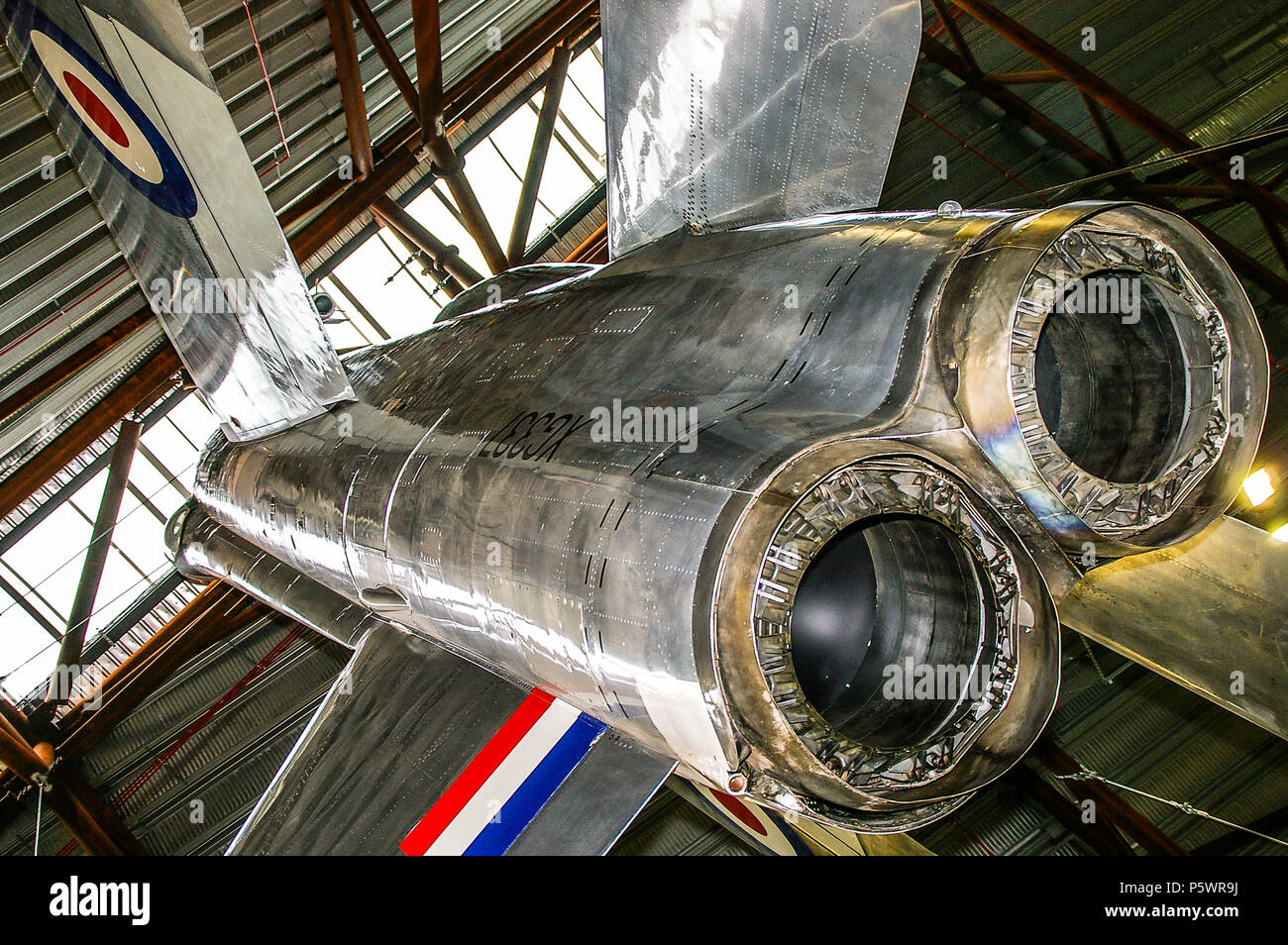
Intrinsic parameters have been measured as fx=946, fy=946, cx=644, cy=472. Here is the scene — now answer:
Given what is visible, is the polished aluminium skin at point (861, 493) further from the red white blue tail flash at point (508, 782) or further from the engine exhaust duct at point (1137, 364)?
the red white blue tail flash at point (508, 782)

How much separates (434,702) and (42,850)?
1403 centimetres

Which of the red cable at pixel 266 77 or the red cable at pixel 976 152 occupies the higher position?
the red cable at pixel 266 77

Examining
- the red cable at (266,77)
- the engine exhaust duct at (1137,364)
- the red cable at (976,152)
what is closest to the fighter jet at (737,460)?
the engine exhaust duct at (1137,364)

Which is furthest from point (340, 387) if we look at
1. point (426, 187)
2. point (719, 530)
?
point (426, 187)

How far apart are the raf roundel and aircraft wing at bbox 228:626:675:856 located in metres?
2.80

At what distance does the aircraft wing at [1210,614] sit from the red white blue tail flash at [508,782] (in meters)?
2.15

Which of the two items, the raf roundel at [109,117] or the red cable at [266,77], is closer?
the raf roundel at [109,117]

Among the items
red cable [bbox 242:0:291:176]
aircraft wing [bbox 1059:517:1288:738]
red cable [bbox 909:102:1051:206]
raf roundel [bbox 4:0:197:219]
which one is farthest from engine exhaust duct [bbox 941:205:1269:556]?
red cable [bbox 909:102:1051:206]

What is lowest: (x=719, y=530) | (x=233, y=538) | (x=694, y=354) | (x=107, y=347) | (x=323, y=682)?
(x=323, y=682)

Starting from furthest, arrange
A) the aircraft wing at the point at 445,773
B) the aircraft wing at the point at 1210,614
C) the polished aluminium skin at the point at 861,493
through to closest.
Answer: the aircraft wing at the point at 445,773, the aircraft wing at the point at 1210,614, the polished aluminium skin at the point at 861,493

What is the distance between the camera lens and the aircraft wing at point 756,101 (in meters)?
4.43

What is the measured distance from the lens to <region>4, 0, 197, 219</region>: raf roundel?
4355mm

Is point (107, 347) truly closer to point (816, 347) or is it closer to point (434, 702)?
point (434, 702)

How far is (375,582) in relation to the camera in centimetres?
531
